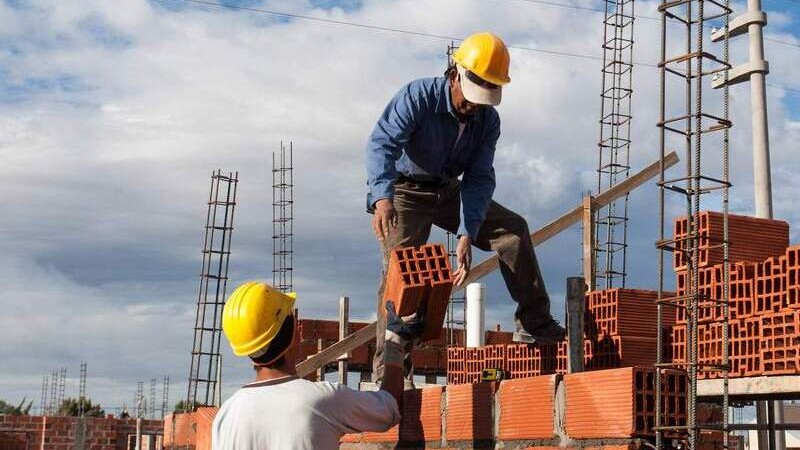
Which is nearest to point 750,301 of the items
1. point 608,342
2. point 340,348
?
point 608,342

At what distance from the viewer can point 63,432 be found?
1908cm

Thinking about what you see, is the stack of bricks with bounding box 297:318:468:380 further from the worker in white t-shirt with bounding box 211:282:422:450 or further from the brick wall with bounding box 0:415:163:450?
the worker in white t-shirt with bounding box 211:282:422:450

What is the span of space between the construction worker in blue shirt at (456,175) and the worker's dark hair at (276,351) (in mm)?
1540

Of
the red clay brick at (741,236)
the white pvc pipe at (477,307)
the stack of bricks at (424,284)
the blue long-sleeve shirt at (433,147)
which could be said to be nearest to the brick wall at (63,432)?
the white pvc pipe at (477,307)

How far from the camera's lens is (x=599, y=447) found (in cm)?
404

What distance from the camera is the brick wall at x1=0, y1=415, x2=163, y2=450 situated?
19047mm

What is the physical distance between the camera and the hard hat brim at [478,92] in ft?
15.5

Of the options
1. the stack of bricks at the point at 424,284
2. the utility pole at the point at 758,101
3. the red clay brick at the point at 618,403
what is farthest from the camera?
the utility pole at the point at 758,101

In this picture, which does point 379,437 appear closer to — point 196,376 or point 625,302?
point 625,302

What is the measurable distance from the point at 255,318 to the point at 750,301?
4052 millimetres

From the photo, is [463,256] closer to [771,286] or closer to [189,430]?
[771,286]

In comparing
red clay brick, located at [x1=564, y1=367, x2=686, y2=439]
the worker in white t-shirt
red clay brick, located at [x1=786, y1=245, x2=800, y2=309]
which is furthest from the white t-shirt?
red clay brick, located at [x1=786, y1=245, x2=800, y2=309]

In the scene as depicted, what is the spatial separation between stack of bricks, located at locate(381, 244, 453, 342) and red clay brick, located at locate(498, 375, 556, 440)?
0.55 metres

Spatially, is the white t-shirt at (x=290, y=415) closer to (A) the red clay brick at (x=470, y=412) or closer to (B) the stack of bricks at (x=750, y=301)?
(A) the red clay brick at (x=470, y=412)
